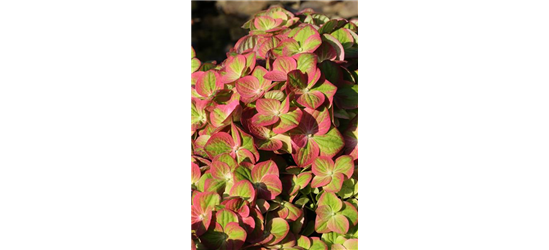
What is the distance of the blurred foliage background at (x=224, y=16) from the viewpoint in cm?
280

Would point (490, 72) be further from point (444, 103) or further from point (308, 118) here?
point (308, 118)

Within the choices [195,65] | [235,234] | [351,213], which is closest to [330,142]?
[351,213]

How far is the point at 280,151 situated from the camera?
1.08m

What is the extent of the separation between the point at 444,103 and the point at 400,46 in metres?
0.11

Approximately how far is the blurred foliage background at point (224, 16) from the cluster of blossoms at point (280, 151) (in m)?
1.64

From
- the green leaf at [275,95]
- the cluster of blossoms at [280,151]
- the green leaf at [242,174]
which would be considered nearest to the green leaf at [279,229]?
the cluster of blossoms at [280,151]

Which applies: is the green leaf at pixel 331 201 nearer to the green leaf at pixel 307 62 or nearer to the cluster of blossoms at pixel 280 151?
the cluster of blossoms at pixel 280 151

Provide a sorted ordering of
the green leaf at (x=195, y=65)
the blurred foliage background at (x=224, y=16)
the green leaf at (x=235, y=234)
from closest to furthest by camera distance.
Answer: the green leaf at (x=235, y=234) → the green leaf at (x=195, y=65) → the blurred foliage background at (x=224, y=16)

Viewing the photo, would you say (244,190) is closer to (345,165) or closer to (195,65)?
(345,165)

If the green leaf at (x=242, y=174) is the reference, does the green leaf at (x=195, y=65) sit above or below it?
above

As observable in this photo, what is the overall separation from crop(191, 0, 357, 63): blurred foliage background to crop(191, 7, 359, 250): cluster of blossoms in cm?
164
